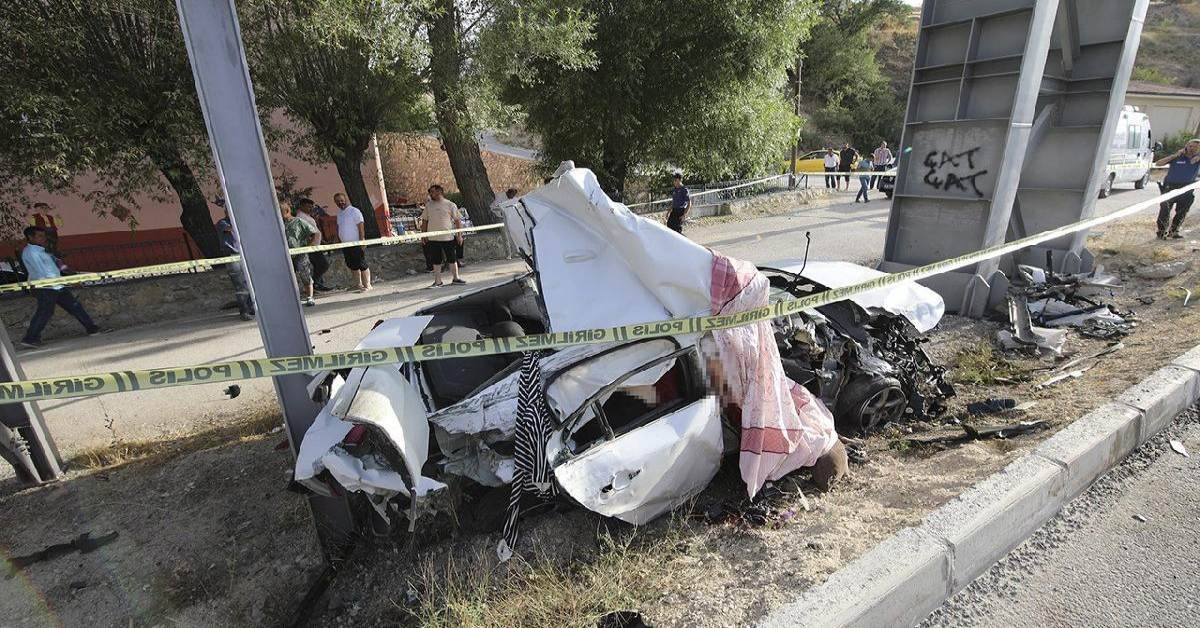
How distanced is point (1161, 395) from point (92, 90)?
11619 mm

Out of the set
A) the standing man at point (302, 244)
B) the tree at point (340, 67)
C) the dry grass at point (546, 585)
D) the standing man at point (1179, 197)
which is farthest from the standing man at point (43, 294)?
the standing man at point (1179, 197)

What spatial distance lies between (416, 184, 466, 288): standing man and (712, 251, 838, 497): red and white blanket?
264 inches

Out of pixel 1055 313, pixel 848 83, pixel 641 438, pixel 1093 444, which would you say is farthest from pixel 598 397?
pixel 848 83

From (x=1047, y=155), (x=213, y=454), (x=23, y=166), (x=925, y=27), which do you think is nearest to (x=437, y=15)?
(x=23, y=166)

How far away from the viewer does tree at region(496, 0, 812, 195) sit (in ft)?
38.1

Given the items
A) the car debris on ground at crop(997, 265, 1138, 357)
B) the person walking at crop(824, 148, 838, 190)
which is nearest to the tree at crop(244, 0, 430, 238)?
the car debris on ground at crop(997, 265, 1138, 357)

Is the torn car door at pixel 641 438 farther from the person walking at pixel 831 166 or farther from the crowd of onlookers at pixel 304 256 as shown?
the person walking at pixel 831 166

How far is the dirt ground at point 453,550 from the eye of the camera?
7.89 ft

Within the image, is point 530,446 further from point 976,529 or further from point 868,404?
point 868,404

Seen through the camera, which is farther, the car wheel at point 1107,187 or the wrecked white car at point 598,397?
the car wheel at point 1107,187

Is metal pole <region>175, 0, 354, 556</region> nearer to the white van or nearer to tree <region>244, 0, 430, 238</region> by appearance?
tree <region>244, 0, 430, 238</region>

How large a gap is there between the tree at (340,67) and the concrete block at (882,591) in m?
8.62

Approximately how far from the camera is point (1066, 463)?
2883mm

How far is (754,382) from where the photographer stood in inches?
112
